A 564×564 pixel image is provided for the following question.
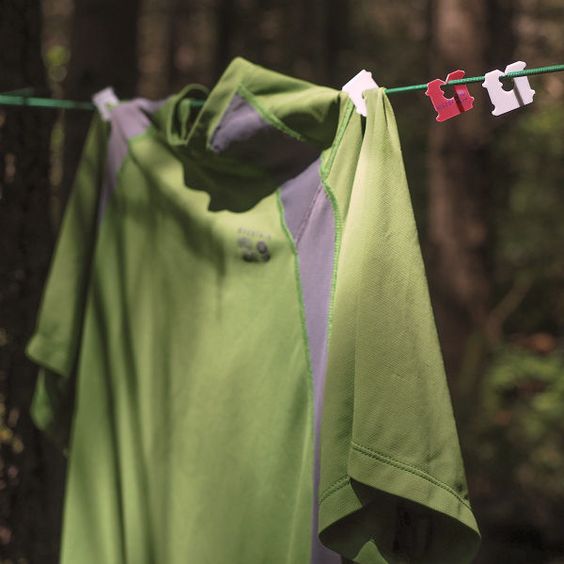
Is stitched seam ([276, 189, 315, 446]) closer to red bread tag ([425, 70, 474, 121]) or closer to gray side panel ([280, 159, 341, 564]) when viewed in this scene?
gray side panel ([280, 159, 341, 564])

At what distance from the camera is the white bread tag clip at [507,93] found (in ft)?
3.53

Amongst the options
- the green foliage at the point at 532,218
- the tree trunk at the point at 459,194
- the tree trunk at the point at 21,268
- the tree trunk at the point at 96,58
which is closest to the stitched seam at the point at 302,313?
the tree trunk at the point at 21,268

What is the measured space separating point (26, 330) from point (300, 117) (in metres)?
0.97

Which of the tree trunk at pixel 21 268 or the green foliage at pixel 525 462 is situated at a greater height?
the tree trunk at pixel 21 268

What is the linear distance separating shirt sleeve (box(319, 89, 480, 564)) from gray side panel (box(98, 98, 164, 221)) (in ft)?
1.91

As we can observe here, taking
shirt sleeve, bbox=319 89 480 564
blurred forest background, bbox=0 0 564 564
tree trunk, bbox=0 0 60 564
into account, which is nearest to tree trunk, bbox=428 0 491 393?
blurred forest background, bbox=0 0 564 564

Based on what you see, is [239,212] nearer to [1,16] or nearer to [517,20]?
[1,16]

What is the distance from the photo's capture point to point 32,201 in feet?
5.99

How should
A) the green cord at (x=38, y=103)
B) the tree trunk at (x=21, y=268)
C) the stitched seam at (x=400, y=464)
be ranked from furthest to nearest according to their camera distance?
the tree trunk at (x=21, y=268)
the green cord at (x=38, y=103)
the stitched seam at (x=400, y=464)

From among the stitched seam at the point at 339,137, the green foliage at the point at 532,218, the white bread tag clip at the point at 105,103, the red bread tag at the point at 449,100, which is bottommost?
the green foliage at the point at 532,218

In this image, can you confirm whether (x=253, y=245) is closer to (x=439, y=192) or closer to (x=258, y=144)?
(x=258, y=144)

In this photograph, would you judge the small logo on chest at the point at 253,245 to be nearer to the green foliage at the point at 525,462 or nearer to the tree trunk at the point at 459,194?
the tree trunk at the point at 459,194

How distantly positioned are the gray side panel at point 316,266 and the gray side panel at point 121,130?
16.4 inches

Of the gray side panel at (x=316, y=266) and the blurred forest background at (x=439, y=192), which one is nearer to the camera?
the gray side panel at (x=316, y=266)
